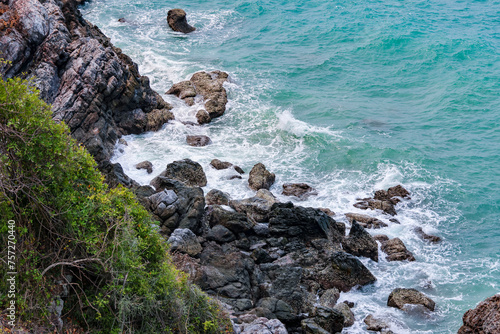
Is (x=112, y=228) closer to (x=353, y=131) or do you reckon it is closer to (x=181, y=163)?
(x=181, y=163)

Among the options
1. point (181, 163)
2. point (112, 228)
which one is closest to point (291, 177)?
point (181, 163)

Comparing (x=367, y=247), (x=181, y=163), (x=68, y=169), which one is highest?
(x=68, y=169)

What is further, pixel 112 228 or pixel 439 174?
pixel 439 174

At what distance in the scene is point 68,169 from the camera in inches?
401

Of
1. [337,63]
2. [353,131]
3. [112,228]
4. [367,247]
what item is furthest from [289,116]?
[112,228]

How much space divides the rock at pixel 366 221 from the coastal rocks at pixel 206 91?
A: 1415 cm

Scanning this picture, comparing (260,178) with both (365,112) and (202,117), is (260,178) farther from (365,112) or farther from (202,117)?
(365,112)

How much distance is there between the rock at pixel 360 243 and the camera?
821 inches

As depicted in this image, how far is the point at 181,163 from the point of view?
80.6ft

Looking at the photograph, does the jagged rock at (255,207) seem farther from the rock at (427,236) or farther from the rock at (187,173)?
the rock at (427,236)

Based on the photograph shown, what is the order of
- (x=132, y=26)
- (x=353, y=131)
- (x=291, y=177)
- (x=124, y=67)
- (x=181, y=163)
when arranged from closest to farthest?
(x=181, y=163)
(x=291, y=177)
(x=124, y=67)
(x=353, y=131)
(x=132, y=26)

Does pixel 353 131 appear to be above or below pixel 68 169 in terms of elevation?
below

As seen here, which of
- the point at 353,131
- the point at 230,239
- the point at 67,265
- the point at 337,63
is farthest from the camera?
the point at 337,63

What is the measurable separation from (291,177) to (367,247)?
25.2 feet
